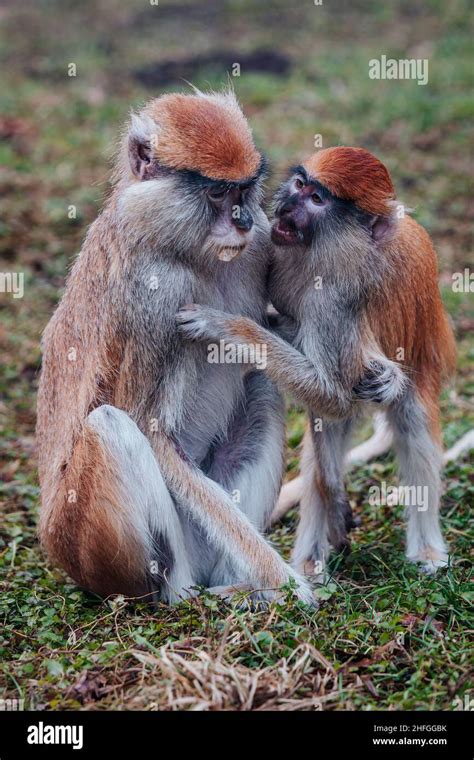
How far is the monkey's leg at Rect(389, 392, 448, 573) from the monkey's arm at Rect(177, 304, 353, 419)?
416 mm

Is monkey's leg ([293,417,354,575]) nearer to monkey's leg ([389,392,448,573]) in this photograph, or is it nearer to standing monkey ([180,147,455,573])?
standing monkey ([180,147,455,573])

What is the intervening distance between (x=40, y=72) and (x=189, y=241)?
25.0 ft

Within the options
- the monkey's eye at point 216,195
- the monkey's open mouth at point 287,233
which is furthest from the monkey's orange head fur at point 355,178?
the monkey's eye at point 216,195

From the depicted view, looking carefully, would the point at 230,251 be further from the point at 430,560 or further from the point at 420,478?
the point at 430,560

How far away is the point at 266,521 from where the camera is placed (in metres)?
4.50

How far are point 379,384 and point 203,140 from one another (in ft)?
4.12

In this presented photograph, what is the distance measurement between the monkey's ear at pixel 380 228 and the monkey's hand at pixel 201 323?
0.75 meters

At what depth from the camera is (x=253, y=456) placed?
448 centimetres

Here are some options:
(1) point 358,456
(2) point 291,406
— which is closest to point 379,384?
(1) point 358,456

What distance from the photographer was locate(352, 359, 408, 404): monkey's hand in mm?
4258

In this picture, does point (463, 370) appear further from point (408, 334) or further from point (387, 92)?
point (387, 92)

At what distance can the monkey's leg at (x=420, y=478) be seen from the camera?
4.54m

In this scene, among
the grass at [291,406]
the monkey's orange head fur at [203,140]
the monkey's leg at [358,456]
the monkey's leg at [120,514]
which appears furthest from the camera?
the monkey's leg at [358,456]

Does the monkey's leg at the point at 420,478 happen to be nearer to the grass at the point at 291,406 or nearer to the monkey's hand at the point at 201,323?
the grass at the point at 291,406
